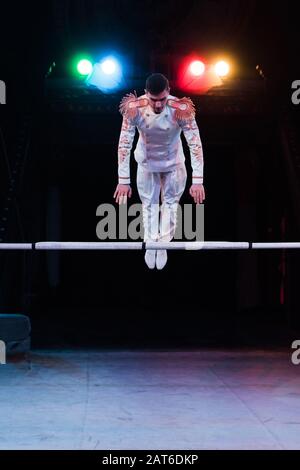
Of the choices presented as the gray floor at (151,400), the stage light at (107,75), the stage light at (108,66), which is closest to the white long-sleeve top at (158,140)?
the gray floor at (151,400)

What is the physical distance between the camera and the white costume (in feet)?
17.7

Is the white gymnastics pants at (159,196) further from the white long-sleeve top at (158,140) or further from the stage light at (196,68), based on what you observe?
the stage light at (196,68)

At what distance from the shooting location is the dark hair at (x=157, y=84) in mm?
5059

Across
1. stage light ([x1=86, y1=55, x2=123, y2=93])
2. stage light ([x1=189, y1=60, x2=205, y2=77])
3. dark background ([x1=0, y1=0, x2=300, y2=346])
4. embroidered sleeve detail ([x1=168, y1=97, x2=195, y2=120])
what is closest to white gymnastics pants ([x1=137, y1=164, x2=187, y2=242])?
embroidered sleeve detail ([x1=168, y1=97, x2=195, y2=120])

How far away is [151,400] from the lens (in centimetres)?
596

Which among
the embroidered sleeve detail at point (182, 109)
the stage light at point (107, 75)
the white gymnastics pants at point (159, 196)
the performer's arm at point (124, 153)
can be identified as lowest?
the white gymnastics pants at point (159, 196)

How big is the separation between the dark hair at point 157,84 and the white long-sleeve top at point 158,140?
27 centimetres

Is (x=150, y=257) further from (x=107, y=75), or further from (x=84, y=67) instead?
(x=84, y=67)

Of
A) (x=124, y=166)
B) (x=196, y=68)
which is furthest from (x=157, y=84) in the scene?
(x=196, y=68)

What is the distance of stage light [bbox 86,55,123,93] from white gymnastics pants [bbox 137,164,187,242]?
15.9 feet

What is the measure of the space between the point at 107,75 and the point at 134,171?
2180 millimetres

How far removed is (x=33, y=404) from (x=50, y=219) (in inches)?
290

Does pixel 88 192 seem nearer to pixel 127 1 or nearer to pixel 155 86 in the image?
pixel 127 1

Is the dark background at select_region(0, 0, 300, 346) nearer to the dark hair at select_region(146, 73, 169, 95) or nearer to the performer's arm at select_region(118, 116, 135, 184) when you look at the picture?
the performer's arm at select_region(118, 116, 135, 184)
